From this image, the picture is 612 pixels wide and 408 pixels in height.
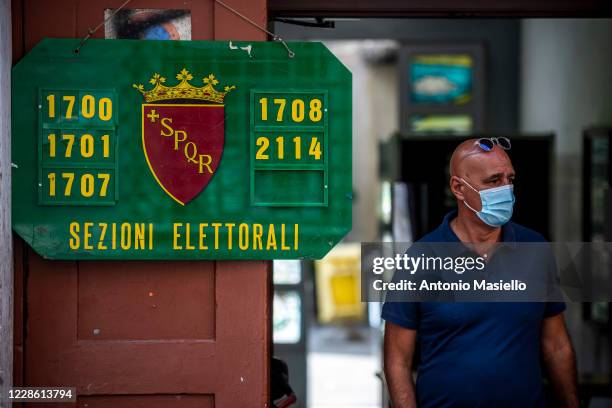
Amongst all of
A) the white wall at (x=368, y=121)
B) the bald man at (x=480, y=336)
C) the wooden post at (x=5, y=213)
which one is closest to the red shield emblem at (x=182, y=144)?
the wooden post at (x=5, y=213)

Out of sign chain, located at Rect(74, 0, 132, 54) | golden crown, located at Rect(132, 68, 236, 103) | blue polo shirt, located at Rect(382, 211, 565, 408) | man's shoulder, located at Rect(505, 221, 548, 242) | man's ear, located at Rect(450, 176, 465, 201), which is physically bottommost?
blue polo shirt, located at Rect(382, 211, 565, 408)

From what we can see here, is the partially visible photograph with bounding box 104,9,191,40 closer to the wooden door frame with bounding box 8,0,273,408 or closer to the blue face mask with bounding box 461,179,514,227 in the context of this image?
the wooden door frame with bounding box 8,0,273,408

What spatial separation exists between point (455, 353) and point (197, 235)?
1.29 meters

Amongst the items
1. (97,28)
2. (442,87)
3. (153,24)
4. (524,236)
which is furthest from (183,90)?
(442,87)

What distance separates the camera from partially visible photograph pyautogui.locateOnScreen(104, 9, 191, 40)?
4.33 metres

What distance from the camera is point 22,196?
428cm

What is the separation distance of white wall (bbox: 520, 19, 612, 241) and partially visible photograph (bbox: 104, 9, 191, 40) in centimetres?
406

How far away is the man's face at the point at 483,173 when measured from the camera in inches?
163

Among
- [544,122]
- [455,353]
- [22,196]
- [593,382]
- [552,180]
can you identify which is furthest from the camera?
[544,122]

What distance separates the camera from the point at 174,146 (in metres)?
4.29

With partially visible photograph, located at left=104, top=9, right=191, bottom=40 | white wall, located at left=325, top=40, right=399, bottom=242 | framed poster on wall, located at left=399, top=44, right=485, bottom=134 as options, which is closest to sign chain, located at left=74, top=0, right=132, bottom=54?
partially visible photograph, located at left=104, top=9, right=191, bottom=40

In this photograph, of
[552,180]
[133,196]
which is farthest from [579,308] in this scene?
[133,196]

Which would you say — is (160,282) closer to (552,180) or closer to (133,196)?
(133,196)

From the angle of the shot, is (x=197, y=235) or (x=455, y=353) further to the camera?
(x=197, y=235)
